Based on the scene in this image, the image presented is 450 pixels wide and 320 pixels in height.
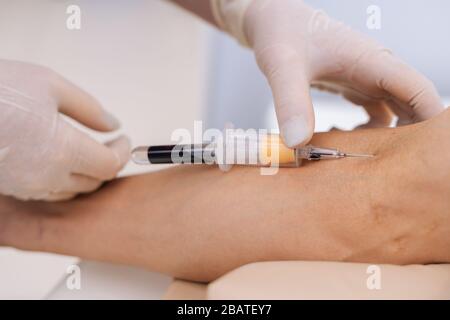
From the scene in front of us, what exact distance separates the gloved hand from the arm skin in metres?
0.13

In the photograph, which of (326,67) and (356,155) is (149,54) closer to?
(326,67)

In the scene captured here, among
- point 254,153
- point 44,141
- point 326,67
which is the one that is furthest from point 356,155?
point 44,141

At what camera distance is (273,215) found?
31.2 inches

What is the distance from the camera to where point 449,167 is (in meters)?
0.67

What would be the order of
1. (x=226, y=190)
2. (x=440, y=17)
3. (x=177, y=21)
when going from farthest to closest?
(x=177, y=21) < (x=440, y=17) < (x=226, y=190)

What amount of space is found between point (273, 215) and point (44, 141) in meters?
0.44

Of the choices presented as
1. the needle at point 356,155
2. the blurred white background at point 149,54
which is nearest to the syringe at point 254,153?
the needle at point 356,155

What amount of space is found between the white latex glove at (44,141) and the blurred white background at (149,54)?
34cm

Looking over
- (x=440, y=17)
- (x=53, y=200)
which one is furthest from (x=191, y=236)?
(x=440, y=17)

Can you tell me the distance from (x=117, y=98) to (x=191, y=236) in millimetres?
731

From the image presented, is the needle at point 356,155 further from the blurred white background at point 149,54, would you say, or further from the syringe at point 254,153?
the blurred white background at point 149,54

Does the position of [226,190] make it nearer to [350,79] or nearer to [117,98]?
[350,79]

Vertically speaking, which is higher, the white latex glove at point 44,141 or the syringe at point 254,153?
the white latex glove at point 44,141

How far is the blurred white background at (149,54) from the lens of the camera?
1380 mm
